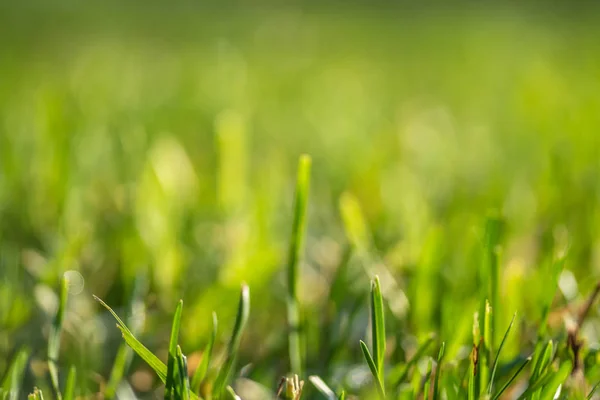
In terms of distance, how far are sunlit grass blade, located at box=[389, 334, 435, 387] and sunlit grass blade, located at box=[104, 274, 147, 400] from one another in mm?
214

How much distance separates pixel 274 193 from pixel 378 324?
437mm

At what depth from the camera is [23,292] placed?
2.17ft

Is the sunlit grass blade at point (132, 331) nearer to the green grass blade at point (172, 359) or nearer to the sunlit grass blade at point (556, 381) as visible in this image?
the green grass blade at point (172, 359)

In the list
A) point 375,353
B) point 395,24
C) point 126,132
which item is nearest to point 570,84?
point 126,132

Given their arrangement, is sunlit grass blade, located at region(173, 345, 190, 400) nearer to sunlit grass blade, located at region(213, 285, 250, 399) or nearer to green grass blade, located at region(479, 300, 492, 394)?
sunlit grass blade, located at region(213, 285, 250, 399)

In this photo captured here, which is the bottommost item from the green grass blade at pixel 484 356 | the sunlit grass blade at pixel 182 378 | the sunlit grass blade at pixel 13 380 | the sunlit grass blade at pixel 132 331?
the sunlit grass blade at pixel 132 331

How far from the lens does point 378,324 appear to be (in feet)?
1.38

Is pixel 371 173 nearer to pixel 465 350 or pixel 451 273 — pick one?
pixel 451 273

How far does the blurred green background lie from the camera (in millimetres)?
602

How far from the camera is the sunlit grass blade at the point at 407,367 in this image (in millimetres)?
469

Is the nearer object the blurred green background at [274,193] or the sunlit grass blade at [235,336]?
the sunlit grass blade at [235,336]

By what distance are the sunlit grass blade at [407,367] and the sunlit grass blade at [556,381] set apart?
9 centimetres

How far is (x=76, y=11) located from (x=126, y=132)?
352cm

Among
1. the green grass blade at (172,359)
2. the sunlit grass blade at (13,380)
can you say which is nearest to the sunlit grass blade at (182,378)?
the green grass blade at (172,359)
